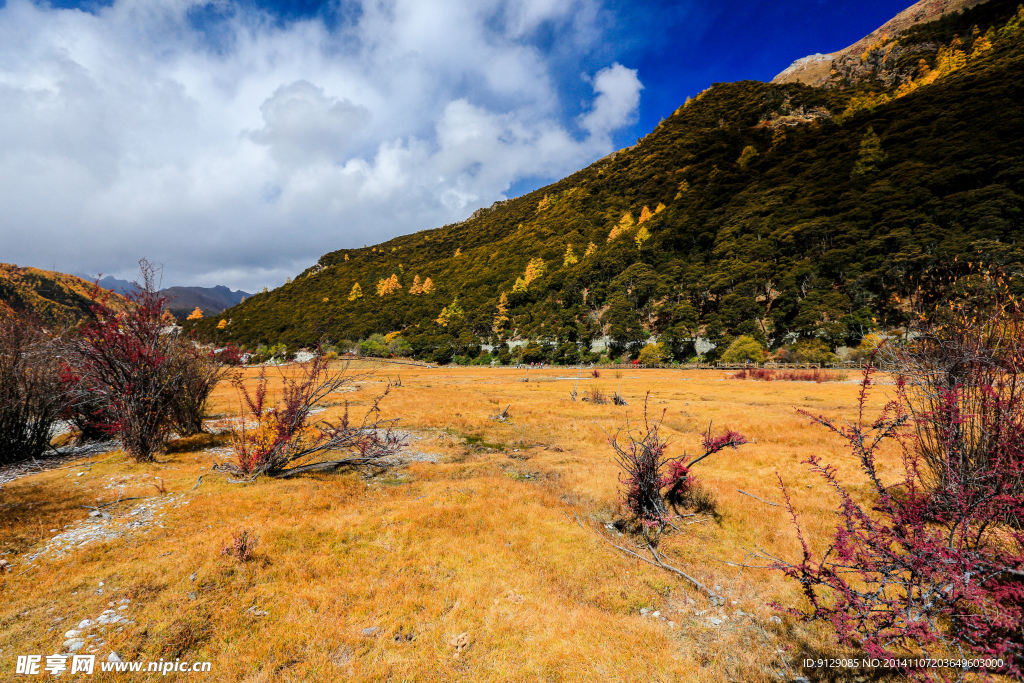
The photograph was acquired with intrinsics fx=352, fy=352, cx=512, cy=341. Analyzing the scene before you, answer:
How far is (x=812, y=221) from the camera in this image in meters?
66.2

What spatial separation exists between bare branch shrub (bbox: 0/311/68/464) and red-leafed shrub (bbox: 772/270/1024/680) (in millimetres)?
17689

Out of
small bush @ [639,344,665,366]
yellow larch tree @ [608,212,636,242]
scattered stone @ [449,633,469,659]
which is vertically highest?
yellow larch tree @ [608,212,636,242]

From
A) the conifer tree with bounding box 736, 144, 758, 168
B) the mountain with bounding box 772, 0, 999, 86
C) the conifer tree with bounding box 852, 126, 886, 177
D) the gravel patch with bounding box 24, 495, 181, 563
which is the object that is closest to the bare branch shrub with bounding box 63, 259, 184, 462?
the gravel patch with bounding box 24, 495, 181, 563

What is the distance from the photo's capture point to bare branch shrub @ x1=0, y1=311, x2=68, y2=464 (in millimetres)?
9797

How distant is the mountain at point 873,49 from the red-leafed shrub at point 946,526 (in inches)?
6884

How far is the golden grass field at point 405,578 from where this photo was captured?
13.9ft

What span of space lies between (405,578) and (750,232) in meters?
93.4

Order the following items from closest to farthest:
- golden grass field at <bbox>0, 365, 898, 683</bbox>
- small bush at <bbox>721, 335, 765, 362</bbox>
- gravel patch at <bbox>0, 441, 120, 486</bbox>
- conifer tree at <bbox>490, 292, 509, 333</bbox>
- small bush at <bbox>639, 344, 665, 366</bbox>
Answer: golden grass field at <bbox>0, 365, 898, 683</bbox>, gravel patch at <bbox>0, 441, 120, 486</bbox>, small bush at <bbox>721, 335, 765, 362</bbox>, small bush at <bbox>639, 344, 665, 366</bbox>, conifer tree at <bbox>490, 292, 509, 333</bbox>

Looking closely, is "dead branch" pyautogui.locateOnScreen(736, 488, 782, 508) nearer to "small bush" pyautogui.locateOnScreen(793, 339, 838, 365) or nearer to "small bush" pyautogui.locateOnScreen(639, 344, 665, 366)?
"small bush" pyautogui.locateOnScreen(793, 339, 838, 365)

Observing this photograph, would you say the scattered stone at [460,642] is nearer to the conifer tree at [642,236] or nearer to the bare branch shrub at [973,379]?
the bare branch shrub at [973,379]

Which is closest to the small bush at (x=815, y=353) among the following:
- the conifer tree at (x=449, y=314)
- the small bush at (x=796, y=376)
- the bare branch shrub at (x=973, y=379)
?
the small bush at (x=796, y=376)

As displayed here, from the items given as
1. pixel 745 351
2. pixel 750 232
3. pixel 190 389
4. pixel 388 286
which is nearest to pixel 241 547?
pixel 190 389

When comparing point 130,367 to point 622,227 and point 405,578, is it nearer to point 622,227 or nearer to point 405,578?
point 405,578

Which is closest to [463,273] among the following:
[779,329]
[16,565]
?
[779,329]
